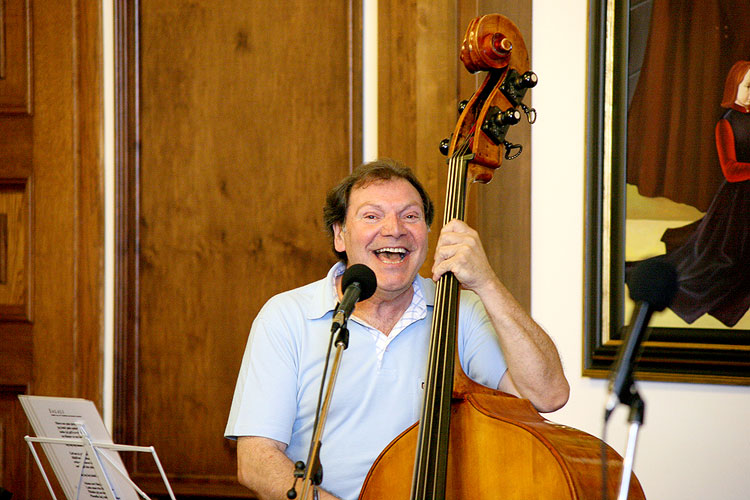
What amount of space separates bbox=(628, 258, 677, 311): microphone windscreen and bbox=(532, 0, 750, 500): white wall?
1658 millimetres

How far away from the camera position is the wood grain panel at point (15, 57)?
301cm

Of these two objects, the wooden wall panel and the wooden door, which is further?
the wooden door

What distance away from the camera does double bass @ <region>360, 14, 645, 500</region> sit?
142 cm

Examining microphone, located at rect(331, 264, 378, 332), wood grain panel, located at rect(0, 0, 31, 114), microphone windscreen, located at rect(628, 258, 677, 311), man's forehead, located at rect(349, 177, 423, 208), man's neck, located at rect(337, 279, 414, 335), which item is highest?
wood grain panel, located at rect(0, 0, 31, 114)

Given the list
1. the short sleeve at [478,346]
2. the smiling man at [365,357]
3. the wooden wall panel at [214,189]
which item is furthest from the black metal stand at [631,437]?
the wooden wall panel at [214,189]

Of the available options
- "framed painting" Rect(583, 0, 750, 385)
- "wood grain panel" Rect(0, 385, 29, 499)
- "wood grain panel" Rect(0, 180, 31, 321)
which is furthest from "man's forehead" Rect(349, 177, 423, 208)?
"wood grain panel" Rect(0, 385, 29, 499)

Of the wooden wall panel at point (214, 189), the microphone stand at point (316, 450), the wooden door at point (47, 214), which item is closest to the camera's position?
the microphone stand at point (316, 450)

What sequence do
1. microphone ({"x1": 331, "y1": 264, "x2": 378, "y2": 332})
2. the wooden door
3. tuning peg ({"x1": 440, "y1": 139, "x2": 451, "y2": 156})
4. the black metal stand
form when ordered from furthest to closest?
1. the wooden door
2. tuning peg ({"x1": 440, "y1": 139, "x2": 451, "y2": 156})
3. microphone ({"x1": 331, "y1": 264, "x2": 378, "y2": 332})
4. the black metal stand

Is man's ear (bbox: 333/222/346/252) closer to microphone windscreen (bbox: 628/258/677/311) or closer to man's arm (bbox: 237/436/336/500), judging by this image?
man's arm (bbox: 237/436/336/500)

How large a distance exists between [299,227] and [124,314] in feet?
2.34

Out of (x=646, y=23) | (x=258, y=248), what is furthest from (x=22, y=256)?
(x=646, y=23)

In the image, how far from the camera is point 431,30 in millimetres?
2547

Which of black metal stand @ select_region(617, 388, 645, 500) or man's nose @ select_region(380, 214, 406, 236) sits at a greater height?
man's nose @ select_region(380, 214, 406, 236)

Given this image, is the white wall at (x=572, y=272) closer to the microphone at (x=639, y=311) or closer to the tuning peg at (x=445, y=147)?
the tuning peg at (x=445, y=147)
